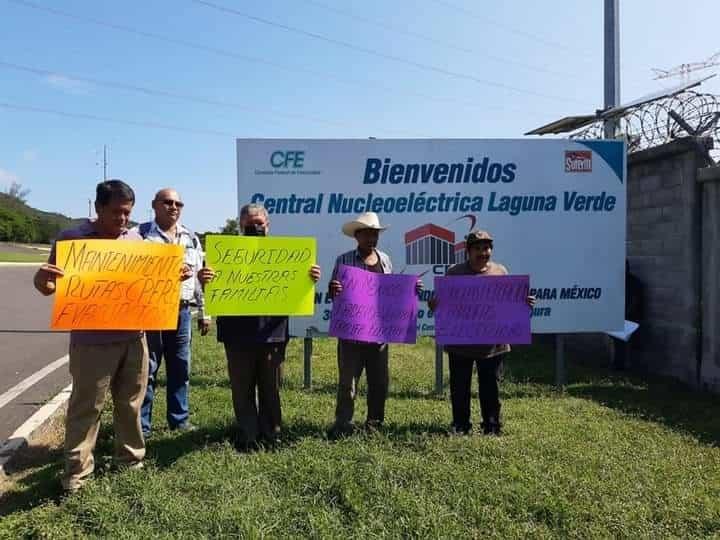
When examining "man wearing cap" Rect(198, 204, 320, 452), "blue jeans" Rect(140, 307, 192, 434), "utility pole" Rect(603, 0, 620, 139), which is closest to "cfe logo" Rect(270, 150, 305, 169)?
"man wearing cap" Rect(198, 204, 320, 452)

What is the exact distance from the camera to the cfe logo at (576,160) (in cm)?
654

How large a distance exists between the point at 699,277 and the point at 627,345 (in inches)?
53.6

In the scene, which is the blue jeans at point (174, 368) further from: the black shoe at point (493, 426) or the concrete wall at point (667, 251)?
the concrete wall at point (667, 251)

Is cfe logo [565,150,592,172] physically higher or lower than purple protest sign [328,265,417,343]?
higher

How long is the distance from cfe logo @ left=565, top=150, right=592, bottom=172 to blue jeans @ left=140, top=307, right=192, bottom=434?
174 inches

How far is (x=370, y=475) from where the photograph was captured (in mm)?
3660

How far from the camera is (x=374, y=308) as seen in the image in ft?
14.9

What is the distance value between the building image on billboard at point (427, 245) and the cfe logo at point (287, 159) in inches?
55.2

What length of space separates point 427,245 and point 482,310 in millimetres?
1909

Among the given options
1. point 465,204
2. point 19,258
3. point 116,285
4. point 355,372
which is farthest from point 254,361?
point 19,258

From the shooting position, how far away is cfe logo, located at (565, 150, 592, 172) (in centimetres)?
654

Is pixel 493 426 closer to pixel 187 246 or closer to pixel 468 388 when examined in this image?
pixel 468 388

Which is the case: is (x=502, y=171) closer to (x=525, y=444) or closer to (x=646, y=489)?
(x=525, y=444)

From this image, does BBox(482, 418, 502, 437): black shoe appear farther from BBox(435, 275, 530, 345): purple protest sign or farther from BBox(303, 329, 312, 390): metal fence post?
BBox(303, 329, 312, 390): metal fence post
